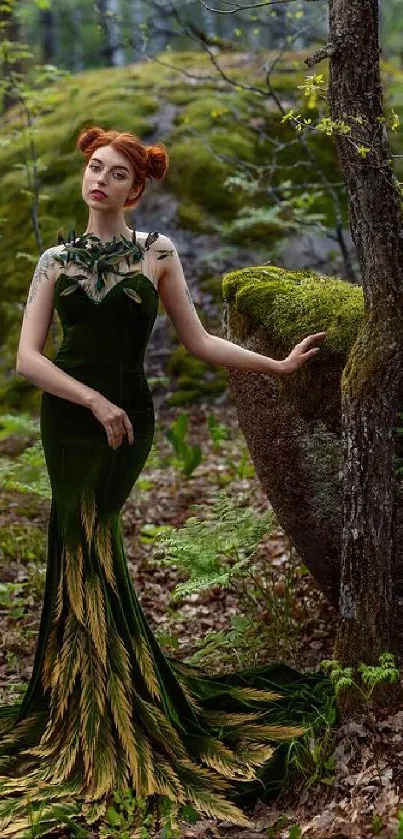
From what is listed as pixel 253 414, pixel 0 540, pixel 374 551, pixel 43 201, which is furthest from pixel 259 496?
pixel 43 201

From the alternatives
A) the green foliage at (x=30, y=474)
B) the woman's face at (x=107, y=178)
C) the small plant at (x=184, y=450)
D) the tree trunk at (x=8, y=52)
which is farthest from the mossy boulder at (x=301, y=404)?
the tree trunk at (x=8, y=52)

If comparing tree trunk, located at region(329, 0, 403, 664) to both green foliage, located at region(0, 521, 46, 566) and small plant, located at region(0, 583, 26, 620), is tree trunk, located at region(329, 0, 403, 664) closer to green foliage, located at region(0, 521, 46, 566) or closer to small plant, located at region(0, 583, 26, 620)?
small plant, located at region(0, 583, 26, 620)

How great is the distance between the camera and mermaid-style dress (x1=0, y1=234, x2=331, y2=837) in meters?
3.34

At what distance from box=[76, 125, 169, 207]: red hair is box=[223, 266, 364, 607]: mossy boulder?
89 cm

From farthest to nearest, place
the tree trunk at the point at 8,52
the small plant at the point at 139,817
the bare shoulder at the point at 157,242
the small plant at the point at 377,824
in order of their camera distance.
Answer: the tree trunk at the point at 8,52 < the bare shoulder at the point at 157,242 < the small plant at the point at 139,817 < the small plant at the point at 377,824

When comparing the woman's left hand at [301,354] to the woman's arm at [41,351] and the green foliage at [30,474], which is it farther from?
the green foliage at [30,474]

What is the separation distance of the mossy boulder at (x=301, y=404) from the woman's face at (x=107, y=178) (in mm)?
1006

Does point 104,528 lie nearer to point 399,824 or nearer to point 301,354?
point 301,354

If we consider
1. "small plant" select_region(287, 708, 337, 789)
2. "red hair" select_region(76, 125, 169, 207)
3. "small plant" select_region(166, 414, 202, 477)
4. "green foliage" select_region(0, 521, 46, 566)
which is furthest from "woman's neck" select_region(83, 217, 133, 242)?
"small plant" select_region(166, 414, 202, 477)

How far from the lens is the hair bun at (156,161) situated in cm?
347

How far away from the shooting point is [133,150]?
3.38 meters

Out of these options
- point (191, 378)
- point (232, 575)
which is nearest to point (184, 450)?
point (191, 378)

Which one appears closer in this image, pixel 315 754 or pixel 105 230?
pixel 315 754

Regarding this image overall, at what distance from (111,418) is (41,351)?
40cm
